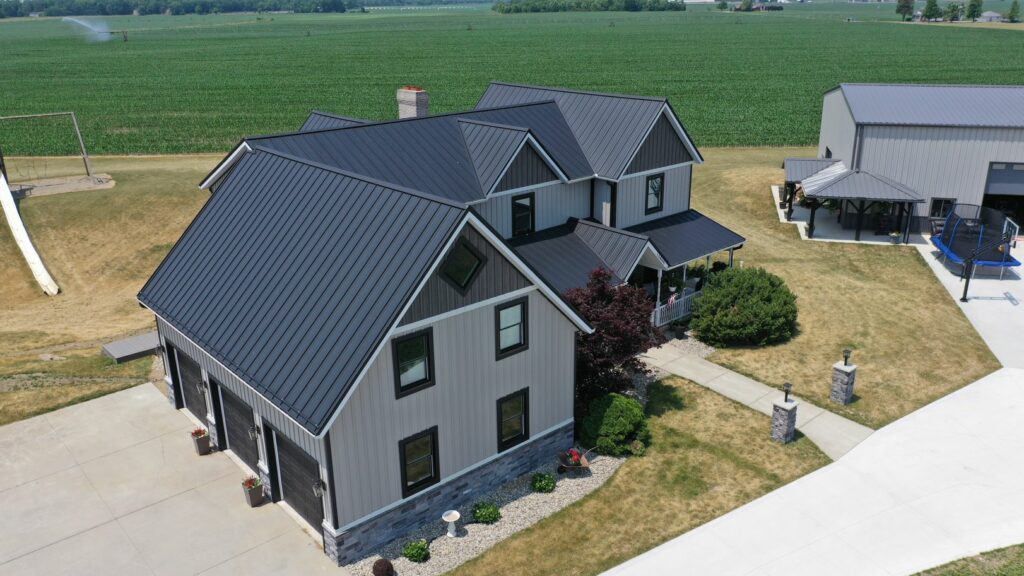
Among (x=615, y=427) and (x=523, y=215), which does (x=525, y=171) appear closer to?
(x=523, y=215)

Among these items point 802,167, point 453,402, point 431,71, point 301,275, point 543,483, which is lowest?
point 543,483

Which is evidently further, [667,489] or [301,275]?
[667,489]

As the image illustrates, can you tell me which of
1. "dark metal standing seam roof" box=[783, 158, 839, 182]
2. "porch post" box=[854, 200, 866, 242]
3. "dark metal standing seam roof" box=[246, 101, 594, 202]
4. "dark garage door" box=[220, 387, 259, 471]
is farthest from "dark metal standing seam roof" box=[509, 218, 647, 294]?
"dark metal standing seam roof" box=[783, 158, 839, 182]

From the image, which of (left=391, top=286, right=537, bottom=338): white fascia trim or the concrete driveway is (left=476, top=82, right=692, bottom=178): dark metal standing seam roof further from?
the concrete driveway

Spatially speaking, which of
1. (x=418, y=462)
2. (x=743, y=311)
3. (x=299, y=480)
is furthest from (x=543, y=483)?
(x=743, y=311)

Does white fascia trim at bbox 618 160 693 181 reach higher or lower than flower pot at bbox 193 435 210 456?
higher

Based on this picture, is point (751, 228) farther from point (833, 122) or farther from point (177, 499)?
point (177, 499)

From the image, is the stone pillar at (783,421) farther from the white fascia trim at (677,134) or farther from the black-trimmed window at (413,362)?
the white fascia trim at (677,134)
